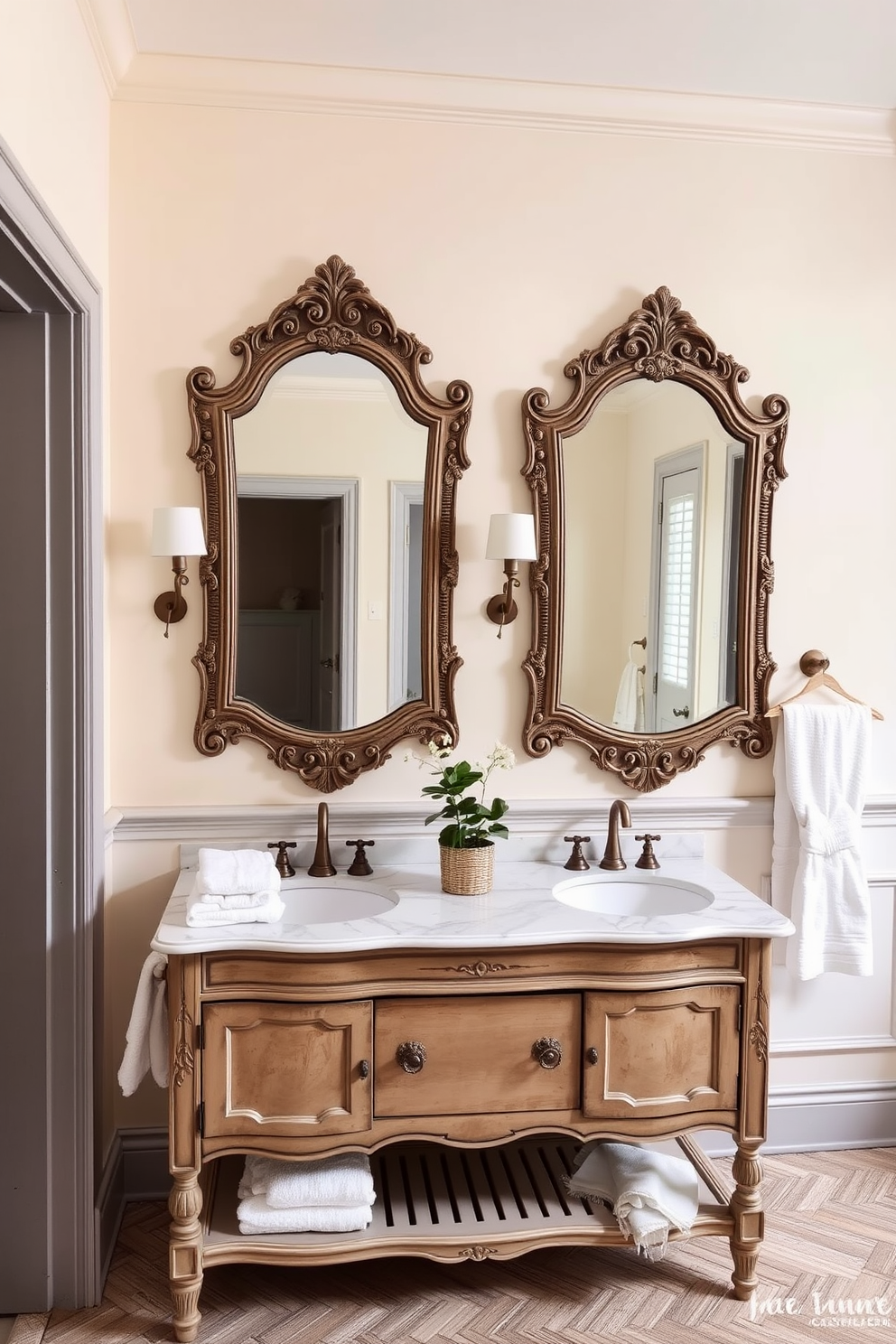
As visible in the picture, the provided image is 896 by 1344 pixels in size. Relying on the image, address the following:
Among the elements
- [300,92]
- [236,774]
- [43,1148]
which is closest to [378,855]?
[236,774]

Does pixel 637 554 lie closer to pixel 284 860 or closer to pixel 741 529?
pixel 741 529

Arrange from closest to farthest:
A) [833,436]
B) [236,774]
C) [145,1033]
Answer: [145,1033] < [236,774] < [833,436]

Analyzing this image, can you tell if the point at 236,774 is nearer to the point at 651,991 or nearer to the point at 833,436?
the point at 651,991

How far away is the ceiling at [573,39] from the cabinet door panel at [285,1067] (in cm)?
204

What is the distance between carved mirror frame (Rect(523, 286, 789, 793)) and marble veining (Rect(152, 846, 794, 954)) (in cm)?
39

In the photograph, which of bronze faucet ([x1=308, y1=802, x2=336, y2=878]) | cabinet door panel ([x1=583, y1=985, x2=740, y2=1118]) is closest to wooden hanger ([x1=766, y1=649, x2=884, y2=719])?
cabinet door panel ([x1=583, y1=985, x2=740, y2=1118])

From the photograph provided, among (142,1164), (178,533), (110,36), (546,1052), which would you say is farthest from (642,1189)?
(110,36)

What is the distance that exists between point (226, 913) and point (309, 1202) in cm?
61

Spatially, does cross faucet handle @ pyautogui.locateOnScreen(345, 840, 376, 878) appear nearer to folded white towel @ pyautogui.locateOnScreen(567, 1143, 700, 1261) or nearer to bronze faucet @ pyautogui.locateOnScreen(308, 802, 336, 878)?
bronze faucet @ pyautogui.locateOnScreen(308, 802, 336, 878)

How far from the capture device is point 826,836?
2.66 meters

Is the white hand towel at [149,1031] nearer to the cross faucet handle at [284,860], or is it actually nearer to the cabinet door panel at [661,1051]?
the cross faucet handle at [284,860]

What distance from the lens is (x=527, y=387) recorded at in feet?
8.45

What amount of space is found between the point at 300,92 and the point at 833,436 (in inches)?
61.6

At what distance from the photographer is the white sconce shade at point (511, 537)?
8.05ft
